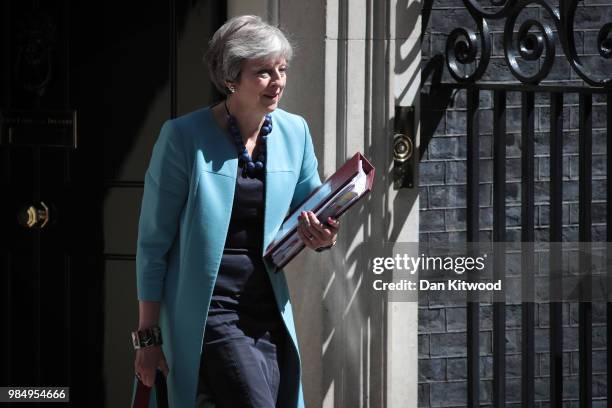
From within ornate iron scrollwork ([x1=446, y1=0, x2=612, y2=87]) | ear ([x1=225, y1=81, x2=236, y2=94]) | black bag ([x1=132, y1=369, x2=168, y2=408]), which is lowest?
black bag ([x1=132, y1=369, x2=168, y2=408])

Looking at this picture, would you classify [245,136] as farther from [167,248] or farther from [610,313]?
[610,313]

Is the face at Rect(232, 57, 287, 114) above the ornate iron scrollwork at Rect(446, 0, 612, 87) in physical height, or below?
below

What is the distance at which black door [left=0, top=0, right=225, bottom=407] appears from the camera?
5.38 m

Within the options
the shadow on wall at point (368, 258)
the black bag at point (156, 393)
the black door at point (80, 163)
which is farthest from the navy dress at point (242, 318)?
the black door at point (80, 163)

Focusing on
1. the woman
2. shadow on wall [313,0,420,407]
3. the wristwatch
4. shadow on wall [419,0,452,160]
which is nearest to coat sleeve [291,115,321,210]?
the woman

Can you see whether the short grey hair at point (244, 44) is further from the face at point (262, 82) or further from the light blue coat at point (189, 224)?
the light blue coat at point (189, 224)

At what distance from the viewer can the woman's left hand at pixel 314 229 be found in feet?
12.3

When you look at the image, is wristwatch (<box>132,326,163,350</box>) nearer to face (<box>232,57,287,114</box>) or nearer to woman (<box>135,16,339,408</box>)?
woman (<box>135,16,339,408</box>)

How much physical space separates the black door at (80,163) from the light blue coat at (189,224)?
150 cm

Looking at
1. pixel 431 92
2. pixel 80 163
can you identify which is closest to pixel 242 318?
pixel 431 92

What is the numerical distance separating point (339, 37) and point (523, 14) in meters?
1.29

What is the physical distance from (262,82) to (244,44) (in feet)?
0.41

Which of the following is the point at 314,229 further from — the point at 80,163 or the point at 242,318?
the point at 80,163

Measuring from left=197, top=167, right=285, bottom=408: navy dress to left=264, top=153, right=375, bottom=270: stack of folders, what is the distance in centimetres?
8
